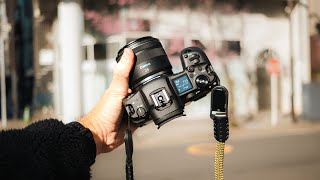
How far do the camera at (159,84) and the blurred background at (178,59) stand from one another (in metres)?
8.84

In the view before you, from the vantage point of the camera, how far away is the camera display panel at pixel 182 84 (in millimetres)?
1827

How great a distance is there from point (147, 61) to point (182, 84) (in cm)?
17

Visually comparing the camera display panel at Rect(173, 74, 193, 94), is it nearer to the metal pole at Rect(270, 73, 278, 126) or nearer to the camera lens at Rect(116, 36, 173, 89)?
the camera lens at Rect(116, 36, 173, 89)

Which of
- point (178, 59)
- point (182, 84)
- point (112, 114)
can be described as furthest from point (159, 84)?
point (178, 59)

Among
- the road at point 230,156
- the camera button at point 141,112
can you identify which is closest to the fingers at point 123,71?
the camera button at point 141,112

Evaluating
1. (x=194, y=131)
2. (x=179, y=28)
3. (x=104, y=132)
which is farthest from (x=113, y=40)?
(x=104, y=132)

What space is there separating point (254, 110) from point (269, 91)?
1.21m

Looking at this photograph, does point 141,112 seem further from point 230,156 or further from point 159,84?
point 230,156

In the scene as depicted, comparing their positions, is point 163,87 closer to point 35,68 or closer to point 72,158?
point 72,158

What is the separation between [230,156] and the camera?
376 inches

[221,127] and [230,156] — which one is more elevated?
[221,127]

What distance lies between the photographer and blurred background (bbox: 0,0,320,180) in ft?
44.7

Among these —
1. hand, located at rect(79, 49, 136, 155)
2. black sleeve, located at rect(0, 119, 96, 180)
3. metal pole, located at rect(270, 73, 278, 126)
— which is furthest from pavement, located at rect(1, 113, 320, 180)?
black sleeve, located at rect(0, 119, 96, 180)

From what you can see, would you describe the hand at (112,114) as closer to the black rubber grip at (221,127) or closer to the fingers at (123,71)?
the fingers at (123,71)
